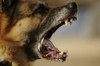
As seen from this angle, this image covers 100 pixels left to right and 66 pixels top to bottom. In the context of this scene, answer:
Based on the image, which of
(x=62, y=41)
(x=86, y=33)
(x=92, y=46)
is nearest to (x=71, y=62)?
(x=92, y=46)

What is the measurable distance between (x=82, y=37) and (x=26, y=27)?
747cm

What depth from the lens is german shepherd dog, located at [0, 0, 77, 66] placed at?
10.7 ft

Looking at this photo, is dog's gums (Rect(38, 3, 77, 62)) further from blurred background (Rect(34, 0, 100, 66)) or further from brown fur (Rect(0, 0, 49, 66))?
blurred background (Rect(34, 0, 100, 66))

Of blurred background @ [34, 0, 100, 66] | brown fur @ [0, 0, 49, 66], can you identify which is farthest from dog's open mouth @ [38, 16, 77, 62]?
blurred background @ [34, 0, 100, 66]

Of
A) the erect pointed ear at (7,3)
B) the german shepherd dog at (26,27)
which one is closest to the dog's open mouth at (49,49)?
the german shepherd dog at (26,27)

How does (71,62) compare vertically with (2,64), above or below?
above

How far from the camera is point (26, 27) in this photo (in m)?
3.29

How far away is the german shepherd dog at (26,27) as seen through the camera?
3258 mm

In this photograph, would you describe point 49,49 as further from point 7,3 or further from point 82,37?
point 82,37

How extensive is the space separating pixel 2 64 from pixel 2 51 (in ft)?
0.48

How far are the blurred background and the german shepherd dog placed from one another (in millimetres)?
3268

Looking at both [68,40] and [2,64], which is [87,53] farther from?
[2,64]

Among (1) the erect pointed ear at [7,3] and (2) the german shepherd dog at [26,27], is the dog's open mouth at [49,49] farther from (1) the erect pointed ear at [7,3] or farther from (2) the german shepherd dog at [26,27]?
(1) the erect pointed ear at [7,3]

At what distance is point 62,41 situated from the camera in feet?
32.2
